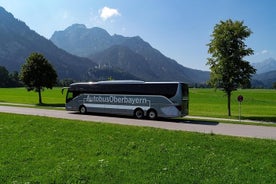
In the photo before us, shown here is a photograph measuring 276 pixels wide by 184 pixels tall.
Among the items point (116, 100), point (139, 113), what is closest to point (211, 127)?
point (139, 113)

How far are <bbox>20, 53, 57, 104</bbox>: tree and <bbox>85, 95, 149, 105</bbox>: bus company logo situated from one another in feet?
70.2

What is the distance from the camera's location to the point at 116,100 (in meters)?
30.5

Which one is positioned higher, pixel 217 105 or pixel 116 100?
pixel 116 100

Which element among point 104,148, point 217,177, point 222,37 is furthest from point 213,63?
point 217,177

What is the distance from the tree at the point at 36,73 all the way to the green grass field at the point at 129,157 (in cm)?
3588

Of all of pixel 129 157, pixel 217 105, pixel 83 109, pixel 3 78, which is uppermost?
pixel 3 78

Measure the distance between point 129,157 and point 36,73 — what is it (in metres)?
43.0

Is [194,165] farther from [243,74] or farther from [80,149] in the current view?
[243,74]

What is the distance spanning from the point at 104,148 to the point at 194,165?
383cm

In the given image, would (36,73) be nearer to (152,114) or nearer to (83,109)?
(83,109)

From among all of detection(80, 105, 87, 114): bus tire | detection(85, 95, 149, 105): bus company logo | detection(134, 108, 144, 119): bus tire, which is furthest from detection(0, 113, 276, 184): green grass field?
detection(80, 105, 87, 114): bus tire

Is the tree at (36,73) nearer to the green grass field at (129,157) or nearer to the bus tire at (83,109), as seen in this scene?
the bus tire at (83,109)

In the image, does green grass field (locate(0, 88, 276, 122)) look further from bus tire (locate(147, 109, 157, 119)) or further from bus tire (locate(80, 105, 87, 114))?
bus tire (locate(80, 105, 87, 114))

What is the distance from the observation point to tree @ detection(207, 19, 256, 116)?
33781 mm
